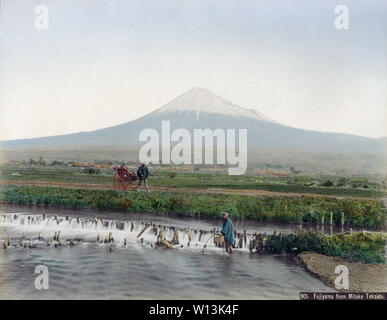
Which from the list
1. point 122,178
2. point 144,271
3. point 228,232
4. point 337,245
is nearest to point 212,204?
point 228,232

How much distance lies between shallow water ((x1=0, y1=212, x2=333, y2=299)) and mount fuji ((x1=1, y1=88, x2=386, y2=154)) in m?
1.68

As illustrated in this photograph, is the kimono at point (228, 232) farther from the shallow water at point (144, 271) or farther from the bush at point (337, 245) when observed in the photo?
the bush at point (337, 245)

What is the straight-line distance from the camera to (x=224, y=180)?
20.6 feet

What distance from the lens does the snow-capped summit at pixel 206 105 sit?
19.4ft

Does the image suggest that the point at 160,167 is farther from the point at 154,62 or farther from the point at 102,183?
the point at 154,62

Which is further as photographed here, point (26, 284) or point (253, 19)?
point (253, 19)

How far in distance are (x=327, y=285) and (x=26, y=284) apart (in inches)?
182

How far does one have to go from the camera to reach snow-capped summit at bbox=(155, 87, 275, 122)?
593 cm

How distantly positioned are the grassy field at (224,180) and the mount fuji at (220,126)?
0.49 meters

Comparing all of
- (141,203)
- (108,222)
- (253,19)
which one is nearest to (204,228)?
(141,203)

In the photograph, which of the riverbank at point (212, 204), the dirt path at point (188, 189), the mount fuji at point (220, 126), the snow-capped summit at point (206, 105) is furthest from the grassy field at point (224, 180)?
the snow-capped summit at point (206, 105)

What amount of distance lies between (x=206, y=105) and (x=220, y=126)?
501mm

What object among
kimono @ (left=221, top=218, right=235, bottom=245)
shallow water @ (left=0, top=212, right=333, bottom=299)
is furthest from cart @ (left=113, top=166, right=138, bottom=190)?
kimono @ (left=221, top=218, right=235, bottom=245)
